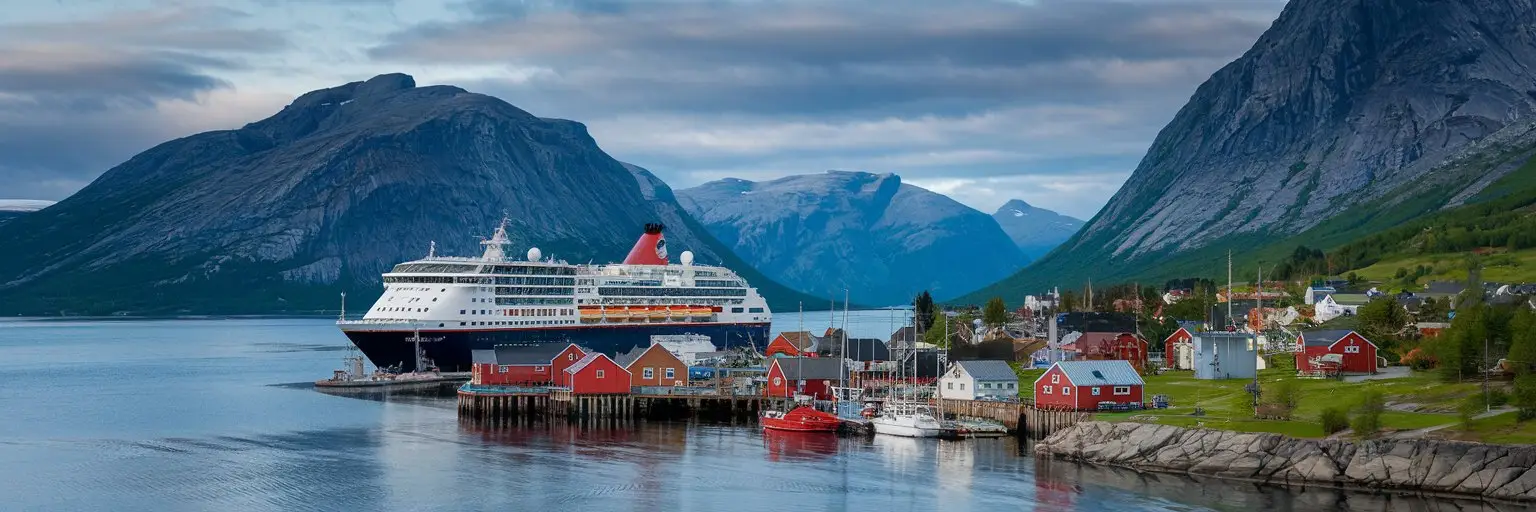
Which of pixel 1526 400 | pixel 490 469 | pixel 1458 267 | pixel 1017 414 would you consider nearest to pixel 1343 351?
pixel 1017 414

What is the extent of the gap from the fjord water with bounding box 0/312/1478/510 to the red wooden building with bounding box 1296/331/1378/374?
22784 millimetres

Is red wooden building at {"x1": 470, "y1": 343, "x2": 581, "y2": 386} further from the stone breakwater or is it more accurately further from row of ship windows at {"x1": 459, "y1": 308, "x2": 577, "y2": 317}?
the stone breakwater

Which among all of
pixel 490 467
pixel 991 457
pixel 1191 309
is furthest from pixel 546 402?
pixel 1191 309

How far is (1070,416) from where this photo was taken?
260 ft

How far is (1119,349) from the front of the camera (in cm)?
10712

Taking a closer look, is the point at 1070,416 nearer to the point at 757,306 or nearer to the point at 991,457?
the point at 991,457

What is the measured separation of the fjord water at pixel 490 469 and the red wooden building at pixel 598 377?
699cm

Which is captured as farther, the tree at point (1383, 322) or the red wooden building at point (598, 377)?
the tree at point (1383, 322)

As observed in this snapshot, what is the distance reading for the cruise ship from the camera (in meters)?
128

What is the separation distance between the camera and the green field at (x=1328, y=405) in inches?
2486

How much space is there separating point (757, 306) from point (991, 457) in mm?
83580

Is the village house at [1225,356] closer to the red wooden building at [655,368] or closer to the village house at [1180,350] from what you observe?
the village house at [1180,350]

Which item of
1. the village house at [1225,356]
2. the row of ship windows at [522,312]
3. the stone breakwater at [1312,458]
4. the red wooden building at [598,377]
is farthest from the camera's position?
the row of ship windows at [522,312]

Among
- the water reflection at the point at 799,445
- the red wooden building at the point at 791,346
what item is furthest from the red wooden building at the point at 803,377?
the red wooden building at the point at 791,346
